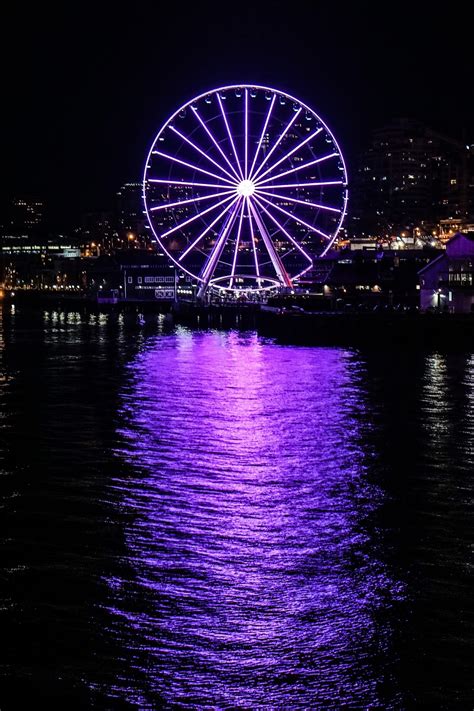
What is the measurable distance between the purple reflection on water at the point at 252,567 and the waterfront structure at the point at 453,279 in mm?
31853

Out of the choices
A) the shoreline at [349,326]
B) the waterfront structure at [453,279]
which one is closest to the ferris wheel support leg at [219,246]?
the shoreline at [349,326]

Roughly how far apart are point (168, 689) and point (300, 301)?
6127 centimetres

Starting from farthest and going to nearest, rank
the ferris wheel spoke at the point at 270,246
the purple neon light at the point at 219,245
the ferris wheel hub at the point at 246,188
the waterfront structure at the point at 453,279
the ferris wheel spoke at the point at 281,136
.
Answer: the purple neon light at the point at 219,245, the waterfront structure at the point at 453,279, the ferris wheel spoke at the point at 270,246, the ferris wheel hub at the point at 246,188, the ferris wheel spoke at the point at 281,136

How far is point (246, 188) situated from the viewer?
5306 centimetres

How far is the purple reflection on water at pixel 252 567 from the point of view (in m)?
8.66

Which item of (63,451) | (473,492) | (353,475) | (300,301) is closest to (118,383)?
(63,451)

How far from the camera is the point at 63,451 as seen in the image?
64.4 feet

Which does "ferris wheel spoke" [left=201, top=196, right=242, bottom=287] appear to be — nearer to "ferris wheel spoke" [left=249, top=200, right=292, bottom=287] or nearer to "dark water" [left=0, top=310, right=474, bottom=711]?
"ferris wheel spoke" [left=249, top=200, right=292, bottom=287]

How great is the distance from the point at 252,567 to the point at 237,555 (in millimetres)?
529

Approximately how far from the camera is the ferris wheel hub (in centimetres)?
5300

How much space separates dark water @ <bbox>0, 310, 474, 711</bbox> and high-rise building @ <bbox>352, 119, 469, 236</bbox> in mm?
107431

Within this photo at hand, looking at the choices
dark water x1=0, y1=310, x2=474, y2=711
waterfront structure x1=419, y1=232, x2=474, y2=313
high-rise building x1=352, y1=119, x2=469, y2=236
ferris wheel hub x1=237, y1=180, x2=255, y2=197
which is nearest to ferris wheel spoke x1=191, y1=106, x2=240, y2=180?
ferris wheel hub x1=237, y1=180, x2=255, y2=197

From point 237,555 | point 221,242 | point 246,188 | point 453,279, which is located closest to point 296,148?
point 246,188

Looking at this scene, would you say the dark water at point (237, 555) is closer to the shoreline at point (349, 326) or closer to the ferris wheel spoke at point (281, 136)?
the shoreline at point (349, 326)
